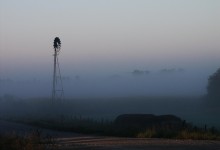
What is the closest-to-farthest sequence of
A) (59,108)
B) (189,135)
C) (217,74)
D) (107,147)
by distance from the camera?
(107,147), (189,135), (59,108), (217,74)

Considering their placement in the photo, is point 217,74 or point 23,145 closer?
point 23,145

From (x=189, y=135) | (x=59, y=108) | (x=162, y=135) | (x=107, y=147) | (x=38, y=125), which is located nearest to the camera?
(x=107, y=147)

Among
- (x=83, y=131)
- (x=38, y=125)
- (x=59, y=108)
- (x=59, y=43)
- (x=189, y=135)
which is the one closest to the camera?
(x=189, y=135)

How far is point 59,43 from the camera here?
74.0 metres

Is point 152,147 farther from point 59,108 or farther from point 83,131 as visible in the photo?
point 59,108

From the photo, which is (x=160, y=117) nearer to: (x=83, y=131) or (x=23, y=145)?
(x=83, y=131)

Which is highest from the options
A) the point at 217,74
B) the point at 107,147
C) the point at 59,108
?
the point at 217,74

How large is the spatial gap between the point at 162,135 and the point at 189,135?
3.17 m

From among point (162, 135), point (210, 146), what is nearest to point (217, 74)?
point (162, 135)

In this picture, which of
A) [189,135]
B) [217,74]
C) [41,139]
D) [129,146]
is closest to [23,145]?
[41,139]

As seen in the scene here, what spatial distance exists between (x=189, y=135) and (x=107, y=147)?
11.3m

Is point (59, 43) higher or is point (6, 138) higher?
point (59, 43)

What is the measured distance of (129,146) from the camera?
32500 mm

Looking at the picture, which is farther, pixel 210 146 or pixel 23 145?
pixel 210 146
